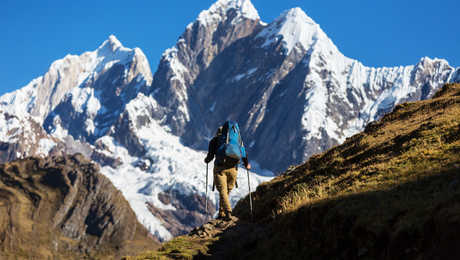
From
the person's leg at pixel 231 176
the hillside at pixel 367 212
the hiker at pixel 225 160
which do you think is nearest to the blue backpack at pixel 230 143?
the hiker at pixel 225 160

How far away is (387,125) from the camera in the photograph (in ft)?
89.0

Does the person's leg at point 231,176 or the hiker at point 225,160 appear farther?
the person's leg at point 231,176

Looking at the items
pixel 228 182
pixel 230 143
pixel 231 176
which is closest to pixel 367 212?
pixel 230 143

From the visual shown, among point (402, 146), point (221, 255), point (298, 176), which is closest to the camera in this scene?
point (221, 255)

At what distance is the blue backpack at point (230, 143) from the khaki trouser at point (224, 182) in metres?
0.71

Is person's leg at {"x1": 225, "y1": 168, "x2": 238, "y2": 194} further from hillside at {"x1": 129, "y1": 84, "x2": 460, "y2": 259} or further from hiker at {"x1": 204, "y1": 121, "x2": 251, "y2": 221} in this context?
hillside at {"x1": 129, "y1": 84, "x2": 460, "y2": 259}

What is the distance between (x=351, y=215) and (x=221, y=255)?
5.31 metres

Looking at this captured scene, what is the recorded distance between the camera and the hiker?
1905 centimetres

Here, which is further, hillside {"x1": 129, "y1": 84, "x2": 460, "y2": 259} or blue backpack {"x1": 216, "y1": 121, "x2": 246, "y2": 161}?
blue backpack {"x1": 216, "y1": 121, "x2": 246, "y2": 161}

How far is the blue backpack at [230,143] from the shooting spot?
18.9 metres

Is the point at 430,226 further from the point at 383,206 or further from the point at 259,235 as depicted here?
the point at 259,235

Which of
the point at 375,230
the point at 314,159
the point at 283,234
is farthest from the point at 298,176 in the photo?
the point at 375,230

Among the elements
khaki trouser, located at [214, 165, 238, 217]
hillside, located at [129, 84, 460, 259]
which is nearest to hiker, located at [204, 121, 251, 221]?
khaki trouser, located at [214, 165, 238, 217]

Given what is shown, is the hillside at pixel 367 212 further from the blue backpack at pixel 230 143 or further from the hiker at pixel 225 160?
the blue backpack at pixel 230 143
